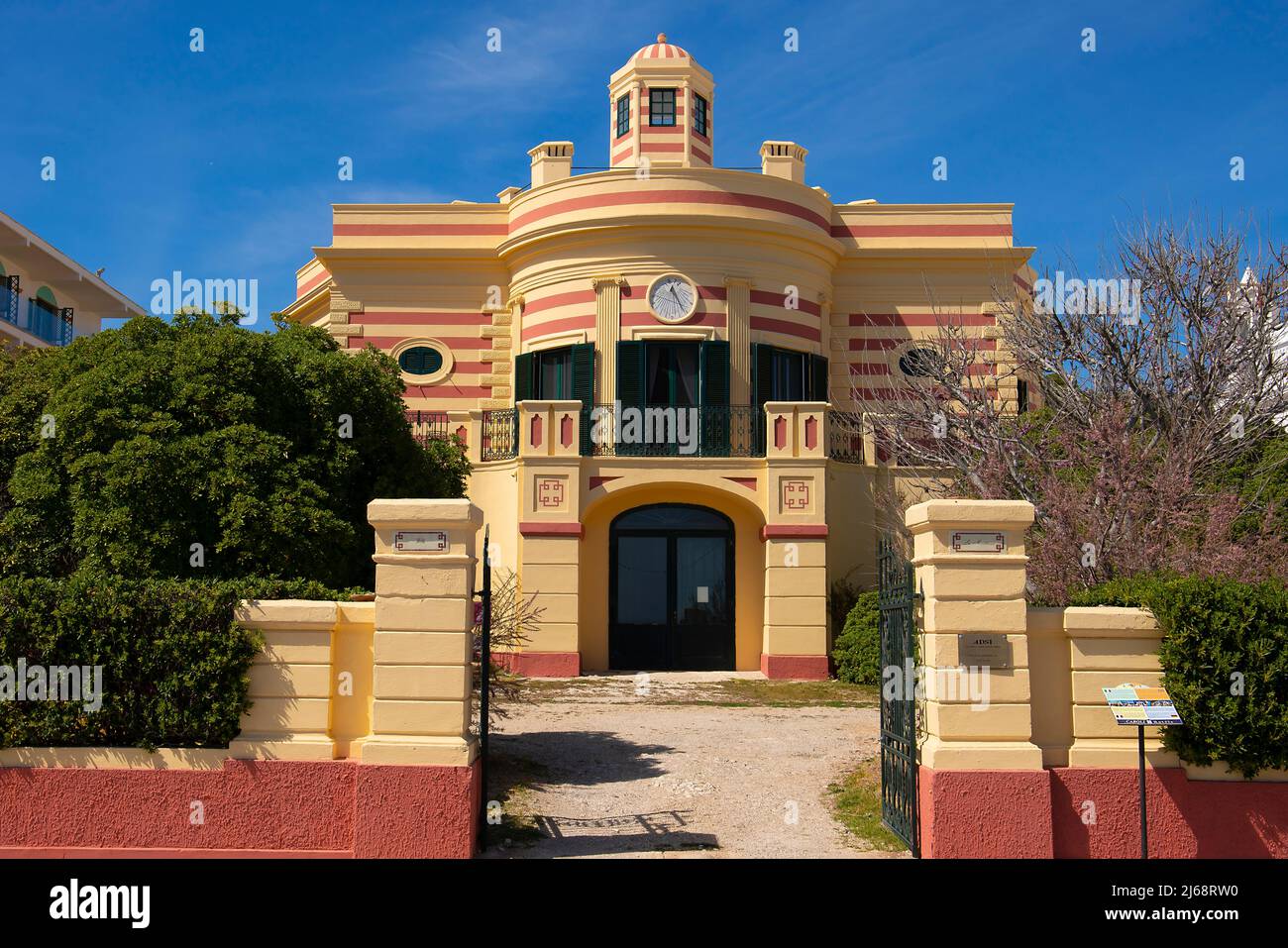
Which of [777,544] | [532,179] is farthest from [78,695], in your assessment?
[532,179]

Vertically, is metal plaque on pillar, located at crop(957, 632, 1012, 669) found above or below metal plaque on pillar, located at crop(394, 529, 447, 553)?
below

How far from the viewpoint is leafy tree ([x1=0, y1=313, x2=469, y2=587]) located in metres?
10.8

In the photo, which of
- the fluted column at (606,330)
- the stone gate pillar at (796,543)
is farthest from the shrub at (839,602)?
the fluted column at (606,330)

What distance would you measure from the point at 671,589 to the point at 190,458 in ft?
36.8

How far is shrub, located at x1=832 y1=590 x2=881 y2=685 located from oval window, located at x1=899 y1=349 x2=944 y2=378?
3.98 meters

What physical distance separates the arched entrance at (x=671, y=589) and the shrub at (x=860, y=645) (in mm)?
2179

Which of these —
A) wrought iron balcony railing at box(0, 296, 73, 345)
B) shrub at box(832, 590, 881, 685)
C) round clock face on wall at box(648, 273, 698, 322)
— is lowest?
shrub at box(832, 590, 881, 685)

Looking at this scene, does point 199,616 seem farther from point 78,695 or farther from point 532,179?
point 532,179

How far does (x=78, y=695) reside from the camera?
881cm

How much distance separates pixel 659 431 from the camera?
2103 centimetres

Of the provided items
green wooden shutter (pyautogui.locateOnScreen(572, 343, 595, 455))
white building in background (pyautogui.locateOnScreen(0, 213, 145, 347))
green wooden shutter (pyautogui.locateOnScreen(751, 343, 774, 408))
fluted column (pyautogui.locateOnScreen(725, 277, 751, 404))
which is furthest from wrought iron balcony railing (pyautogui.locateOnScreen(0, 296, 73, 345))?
green wooden shutter (pyautogui.locateOnScreen(751, 343, 774, 408))

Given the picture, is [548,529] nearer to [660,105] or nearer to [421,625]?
[660,105]

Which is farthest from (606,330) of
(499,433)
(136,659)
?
(136,659)

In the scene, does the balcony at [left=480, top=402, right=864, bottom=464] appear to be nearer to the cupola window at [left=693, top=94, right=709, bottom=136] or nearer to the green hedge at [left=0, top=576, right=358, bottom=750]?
the cupola window at [left=693, top=94, right=709, bottom=136]
